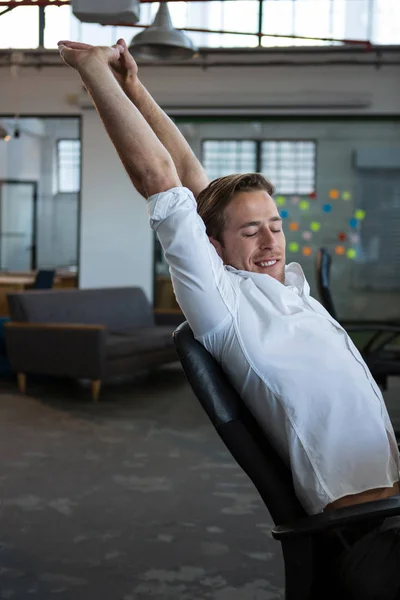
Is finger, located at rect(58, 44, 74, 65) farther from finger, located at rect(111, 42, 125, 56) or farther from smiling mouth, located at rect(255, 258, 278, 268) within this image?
smiling mouth, located at rect(255, 258, 278, 268)

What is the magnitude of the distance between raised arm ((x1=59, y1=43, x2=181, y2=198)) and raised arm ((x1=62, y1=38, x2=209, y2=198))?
0.27 meters

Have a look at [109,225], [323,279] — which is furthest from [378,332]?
[109,225]

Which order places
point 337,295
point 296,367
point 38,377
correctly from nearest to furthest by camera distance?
point 296,367 → point 38,377 → point 337,295

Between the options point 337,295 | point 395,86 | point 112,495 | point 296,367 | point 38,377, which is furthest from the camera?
point 337,295

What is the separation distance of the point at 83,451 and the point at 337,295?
19.6ft

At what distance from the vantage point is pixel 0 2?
823 cm

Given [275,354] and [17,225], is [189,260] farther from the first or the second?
[17,225]

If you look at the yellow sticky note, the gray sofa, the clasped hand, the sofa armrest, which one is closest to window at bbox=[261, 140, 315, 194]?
the yellow sticky note

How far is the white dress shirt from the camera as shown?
1544mm

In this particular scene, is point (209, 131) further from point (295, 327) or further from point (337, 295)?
point (295, 327)

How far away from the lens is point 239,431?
1513 millimetres

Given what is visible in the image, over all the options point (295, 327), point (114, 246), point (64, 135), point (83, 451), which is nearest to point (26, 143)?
point (64, 135)

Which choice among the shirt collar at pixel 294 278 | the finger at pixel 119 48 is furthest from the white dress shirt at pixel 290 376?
the finger at pixel 119 48

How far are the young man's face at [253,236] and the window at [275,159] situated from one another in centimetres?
832
